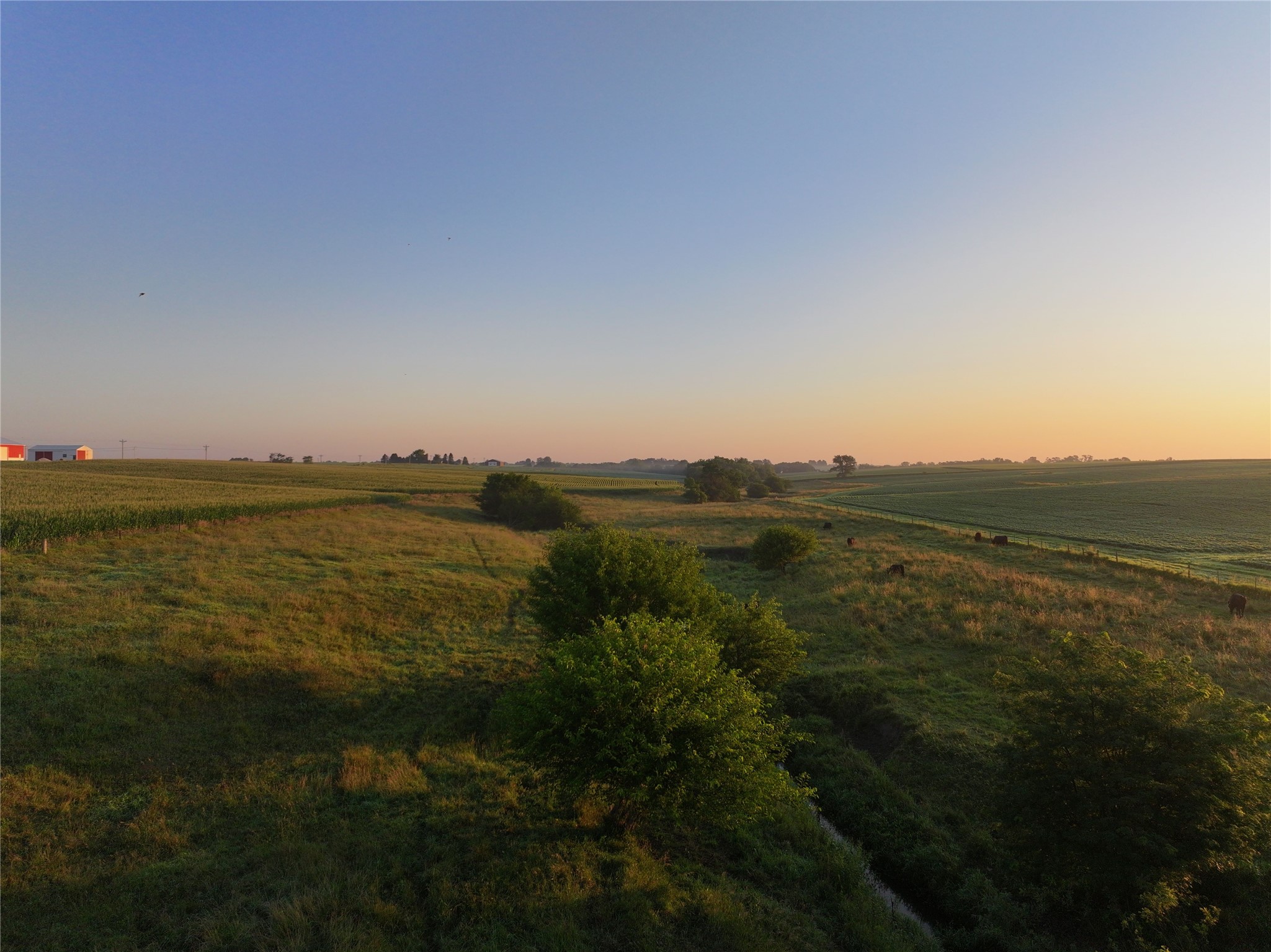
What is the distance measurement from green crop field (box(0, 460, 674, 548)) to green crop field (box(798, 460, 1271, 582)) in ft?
217

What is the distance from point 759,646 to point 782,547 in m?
23.1

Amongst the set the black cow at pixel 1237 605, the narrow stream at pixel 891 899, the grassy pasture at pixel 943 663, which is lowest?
the narrow stream at pixel 891 899

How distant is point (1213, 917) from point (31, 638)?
32700mm

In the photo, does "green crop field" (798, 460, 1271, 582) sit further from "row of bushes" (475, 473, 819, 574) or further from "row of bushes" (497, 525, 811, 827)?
"row of bushes" (497, 525, 811, 827)

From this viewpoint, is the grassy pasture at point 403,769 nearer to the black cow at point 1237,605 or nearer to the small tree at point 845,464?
the black cow at point 1237,605

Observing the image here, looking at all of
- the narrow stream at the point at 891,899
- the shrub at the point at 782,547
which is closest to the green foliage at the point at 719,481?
the shrub at the point at 782,547

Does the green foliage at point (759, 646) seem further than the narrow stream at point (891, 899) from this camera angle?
Yes

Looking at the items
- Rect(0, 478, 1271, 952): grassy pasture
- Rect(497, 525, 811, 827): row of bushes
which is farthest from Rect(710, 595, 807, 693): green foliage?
Rect(497, 525, 811, 827): row of bushes

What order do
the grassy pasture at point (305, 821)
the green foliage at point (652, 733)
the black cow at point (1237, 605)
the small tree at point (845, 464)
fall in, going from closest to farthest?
the grassy pasture at point (305, 821), the green foliage at point (652, 733), the black cow at point (1237, 605), the small tree at point (845, 464)

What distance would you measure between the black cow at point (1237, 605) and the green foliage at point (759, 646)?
71.5 feet

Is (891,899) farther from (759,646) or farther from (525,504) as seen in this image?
(525,504)

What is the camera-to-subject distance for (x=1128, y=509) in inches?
2608

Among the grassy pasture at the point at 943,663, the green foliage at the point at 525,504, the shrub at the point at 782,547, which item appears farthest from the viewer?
the green foliage at the point at 525,504

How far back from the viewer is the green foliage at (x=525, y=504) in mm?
68312
